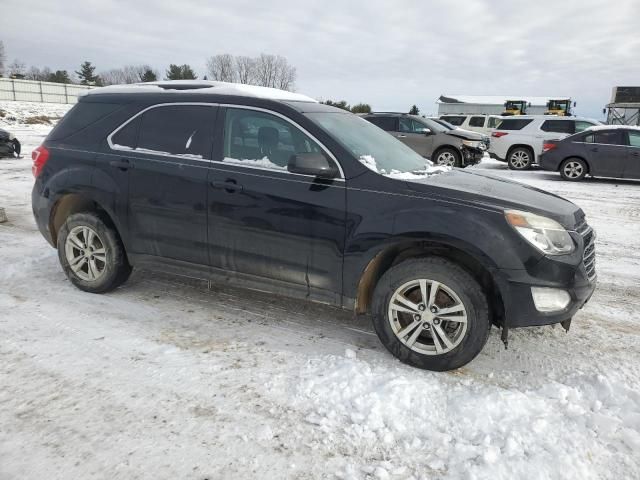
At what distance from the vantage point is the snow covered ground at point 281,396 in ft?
7.78

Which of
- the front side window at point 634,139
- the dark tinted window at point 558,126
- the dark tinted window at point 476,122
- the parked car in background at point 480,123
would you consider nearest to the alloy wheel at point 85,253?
the front side window at point 634,139

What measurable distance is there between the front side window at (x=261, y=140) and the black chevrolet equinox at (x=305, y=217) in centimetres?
1

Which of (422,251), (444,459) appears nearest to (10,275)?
(422,251)

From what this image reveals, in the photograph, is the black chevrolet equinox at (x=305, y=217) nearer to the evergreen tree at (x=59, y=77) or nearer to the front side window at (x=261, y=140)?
the front side window at (x=261, y=140)

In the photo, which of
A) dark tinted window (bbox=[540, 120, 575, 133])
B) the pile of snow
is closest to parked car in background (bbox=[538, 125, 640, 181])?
dark tinted window (bbox=[540, 120, 575, 133])

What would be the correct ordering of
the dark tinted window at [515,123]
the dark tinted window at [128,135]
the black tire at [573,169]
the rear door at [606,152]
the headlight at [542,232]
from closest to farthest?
the headlight at [542,232] < the dark tinted window at [128,135] < the rear door at [606,152] < the black tire at [573,169] < the dark tinted window at [515,123]

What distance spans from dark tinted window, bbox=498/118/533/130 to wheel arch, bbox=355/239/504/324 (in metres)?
14.0

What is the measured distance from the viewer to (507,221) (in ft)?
9.96

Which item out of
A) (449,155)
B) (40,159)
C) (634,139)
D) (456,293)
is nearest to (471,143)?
(449,155)

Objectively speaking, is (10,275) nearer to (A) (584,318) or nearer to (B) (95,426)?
(B) (95,426)

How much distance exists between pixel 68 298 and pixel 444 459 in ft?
11.4

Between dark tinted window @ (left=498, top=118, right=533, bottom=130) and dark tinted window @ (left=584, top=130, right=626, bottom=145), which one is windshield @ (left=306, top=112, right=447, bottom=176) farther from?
dark tinted window @ (left=498, top=118, right=533, bottom=130)

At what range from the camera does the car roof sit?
3.84 m

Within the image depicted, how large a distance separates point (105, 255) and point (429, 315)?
287cm
